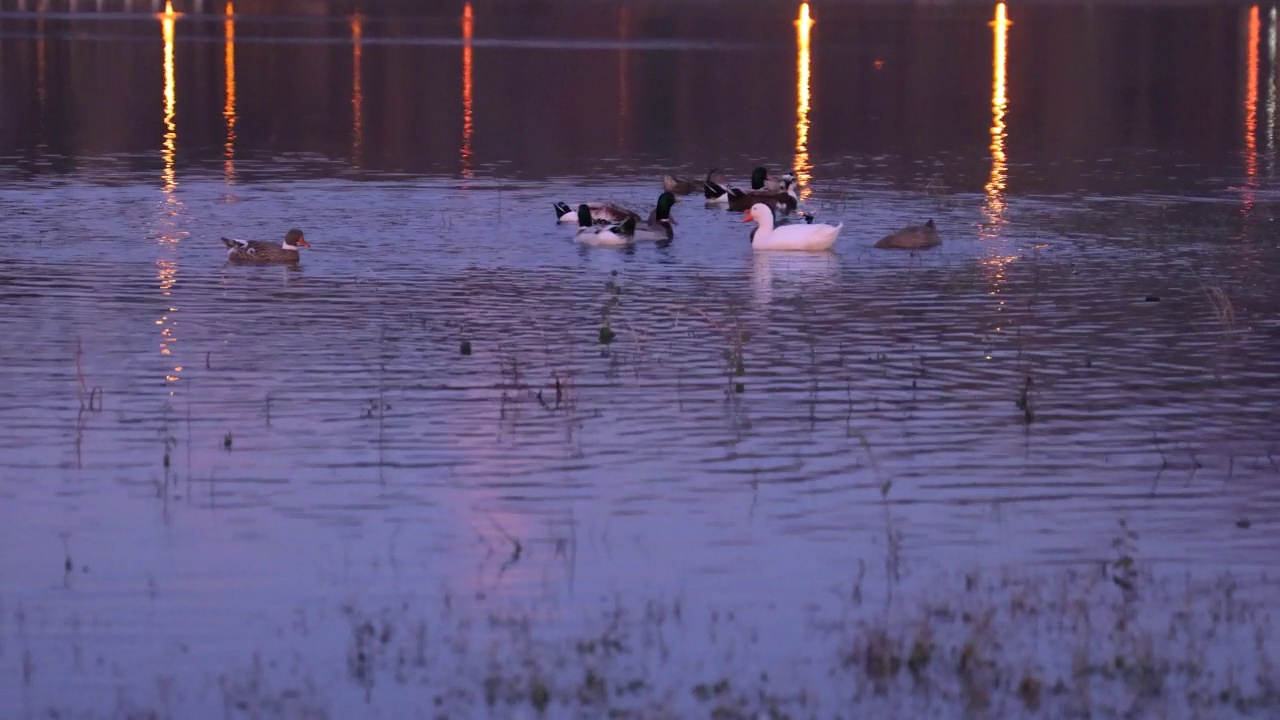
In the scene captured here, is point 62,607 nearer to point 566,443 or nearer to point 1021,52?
point 566,443

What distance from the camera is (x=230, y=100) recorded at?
50.2 m

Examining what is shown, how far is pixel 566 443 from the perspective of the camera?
14.4 metres

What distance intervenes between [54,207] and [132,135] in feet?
40.8

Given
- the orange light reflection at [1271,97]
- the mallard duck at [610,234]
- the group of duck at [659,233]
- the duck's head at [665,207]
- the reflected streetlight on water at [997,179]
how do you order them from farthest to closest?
the orange light reflection at [1271,97] < the duck's head at [665,207] < the mallard duck at [610,234] < the group of duck at [659,233] < the reflected streetlight on water at [997,179]

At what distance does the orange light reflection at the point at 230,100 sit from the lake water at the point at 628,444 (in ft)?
1.72

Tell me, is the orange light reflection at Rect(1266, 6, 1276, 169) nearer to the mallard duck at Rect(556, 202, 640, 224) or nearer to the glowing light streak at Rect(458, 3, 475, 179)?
the mallard duck at Rect(556, 202, 640, 224)

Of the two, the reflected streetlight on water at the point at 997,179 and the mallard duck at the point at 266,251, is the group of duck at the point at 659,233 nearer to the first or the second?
the mallard duck at the point at 266,251

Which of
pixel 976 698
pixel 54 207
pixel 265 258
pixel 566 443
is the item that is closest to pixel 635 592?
pixel 976 698

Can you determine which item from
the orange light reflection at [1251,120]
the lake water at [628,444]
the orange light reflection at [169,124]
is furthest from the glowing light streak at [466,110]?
the orange light reflection at [1251,120]

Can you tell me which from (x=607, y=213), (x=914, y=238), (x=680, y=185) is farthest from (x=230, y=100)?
(x=914, y=238)

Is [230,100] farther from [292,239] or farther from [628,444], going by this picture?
[628,444]

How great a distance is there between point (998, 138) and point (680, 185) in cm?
1171

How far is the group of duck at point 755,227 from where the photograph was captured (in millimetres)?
24531

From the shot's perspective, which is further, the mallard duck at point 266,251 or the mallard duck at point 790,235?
the mallard duck at point 790,235
